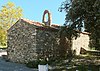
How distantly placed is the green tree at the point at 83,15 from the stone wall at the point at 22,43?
3.92 metres

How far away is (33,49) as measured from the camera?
2295 cm

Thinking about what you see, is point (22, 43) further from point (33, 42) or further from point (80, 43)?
point (80, 43)

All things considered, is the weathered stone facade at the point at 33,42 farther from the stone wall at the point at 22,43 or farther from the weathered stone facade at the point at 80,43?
the weathered stone facade at the point at 80,43

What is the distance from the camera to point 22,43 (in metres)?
24.3

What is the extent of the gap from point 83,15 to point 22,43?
7407mm

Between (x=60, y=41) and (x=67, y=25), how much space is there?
11.9 ft

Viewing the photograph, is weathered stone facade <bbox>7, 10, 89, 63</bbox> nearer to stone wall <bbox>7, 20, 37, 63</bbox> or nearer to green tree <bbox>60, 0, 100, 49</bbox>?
stone wall <bbox>7, 20, 37, 63</bbox>

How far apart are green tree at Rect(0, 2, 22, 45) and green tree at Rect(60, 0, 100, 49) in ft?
91.4

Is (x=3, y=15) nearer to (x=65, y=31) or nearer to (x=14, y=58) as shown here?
(x=14, y=58)

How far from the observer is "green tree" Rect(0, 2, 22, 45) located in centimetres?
4857

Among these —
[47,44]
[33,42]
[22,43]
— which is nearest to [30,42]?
[33,42]

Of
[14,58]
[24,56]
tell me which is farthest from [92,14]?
[14,58]

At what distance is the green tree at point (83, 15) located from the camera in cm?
1918

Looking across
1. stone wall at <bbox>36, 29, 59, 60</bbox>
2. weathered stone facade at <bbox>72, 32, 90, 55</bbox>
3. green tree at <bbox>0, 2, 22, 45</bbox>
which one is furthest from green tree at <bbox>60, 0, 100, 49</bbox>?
green tree at <bbox>0, 2, 22, 45</bbox>
